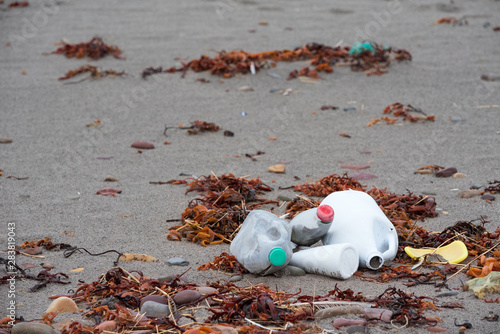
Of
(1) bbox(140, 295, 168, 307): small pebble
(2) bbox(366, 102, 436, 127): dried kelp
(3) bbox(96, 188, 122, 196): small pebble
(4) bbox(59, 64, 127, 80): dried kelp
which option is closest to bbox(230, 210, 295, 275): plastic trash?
(1) bbox(140, 295, 168, 307): small pebble

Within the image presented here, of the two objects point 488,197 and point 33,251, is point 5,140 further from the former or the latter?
point 488,197

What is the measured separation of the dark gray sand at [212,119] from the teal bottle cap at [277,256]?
116mm

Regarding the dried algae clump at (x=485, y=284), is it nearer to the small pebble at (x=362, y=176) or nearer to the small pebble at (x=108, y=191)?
the small pebble at (x=362, y=176)

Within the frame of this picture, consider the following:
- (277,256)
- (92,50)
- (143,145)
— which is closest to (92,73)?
(92,50)

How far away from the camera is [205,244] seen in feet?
9.88

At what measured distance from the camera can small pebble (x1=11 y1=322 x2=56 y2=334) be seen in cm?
208

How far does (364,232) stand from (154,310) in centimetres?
108

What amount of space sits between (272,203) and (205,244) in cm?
71

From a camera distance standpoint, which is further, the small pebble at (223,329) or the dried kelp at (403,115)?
the dried kelp at (403,115)

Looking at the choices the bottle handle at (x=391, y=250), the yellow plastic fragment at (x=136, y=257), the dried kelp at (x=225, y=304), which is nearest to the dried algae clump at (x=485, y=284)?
the dried kelp at (x=225, y=304)

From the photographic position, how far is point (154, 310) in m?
2.23

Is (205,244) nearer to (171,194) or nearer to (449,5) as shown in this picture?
(171,194)

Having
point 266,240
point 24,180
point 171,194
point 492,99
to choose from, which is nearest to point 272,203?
point 171,194

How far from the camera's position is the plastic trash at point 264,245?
2549 millimetres
